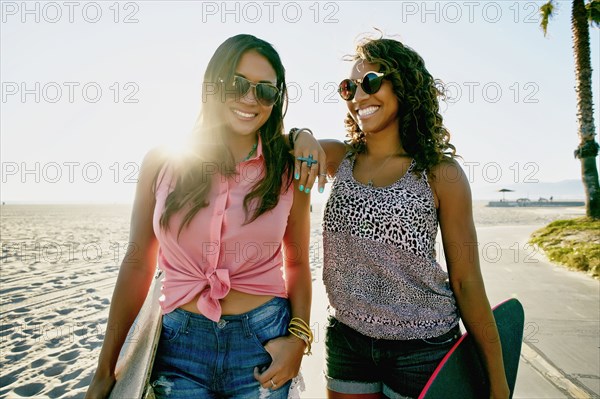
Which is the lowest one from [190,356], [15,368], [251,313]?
[15,368]

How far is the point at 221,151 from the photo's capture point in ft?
6.64

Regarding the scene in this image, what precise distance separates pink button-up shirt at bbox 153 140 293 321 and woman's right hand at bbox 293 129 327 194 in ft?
0.67

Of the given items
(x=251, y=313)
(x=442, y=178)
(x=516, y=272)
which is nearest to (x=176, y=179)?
(x=251, y=313)

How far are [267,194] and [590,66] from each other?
49.6 ft

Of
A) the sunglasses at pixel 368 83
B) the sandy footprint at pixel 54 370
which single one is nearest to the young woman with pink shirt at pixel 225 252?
the sunglasses at pixel 368 83

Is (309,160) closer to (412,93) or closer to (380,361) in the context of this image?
(412,93)

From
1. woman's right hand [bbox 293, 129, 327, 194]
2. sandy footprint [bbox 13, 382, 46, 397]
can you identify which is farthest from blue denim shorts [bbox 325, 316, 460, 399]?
sandy footprint [bbox 13, 382, 46, 397]

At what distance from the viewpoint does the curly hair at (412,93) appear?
2.18m

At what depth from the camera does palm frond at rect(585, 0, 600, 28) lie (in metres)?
13.1

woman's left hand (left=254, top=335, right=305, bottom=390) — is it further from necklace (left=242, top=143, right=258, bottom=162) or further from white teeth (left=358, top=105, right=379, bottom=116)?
white teeth (left=358, top=105, right=379, bottom=116)

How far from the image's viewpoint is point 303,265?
207cm

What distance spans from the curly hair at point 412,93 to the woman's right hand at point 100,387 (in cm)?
182

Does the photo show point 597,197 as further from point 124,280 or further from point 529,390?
point 124,280

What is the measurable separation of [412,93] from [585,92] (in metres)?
14.0
